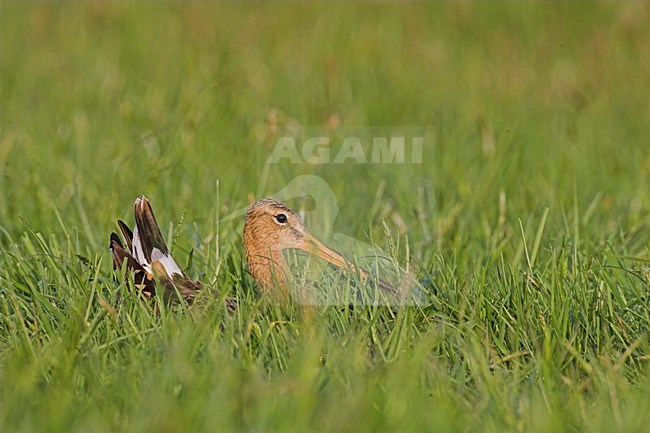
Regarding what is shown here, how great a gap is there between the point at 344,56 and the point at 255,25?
1165mm

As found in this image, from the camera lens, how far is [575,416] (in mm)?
3590

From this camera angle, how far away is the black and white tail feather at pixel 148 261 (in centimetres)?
470

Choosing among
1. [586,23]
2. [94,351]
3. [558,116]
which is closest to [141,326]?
[94,351]

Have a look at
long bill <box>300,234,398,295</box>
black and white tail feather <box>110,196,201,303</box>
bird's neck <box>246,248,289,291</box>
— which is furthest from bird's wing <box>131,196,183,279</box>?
long bill <box>300,234,398,295</box>

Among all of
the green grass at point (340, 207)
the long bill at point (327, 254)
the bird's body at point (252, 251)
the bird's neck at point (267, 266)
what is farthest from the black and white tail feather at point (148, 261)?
the long bill at point (327, 254)

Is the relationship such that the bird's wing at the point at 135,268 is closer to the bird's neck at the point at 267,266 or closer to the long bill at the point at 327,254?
the bird's neck at the point at 267,266

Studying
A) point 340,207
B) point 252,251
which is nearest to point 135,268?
point 252,251

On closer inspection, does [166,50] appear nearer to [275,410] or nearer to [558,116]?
[558,116]

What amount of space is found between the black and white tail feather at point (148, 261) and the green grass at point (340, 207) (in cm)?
15

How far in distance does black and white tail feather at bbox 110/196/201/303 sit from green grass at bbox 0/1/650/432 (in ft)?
0.48

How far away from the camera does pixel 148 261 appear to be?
4949mm

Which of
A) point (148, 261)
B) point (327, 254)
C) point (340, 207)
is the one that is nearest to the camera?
point (148, 261)

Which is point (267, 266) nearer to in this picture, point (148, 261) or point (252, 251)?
point (252, 251)

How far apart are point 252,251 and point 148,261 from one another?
0.52 meters
